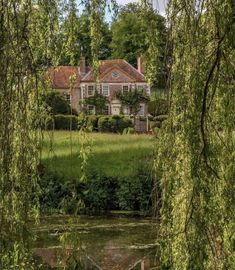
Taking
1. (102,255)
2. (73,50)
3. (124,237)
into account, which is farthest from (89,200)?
(73,50)

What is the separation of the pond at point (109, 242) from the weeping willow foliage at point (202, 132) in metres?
4.26

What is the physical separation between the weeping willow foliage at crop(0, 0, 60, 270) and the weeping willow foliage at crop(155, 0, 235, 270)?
0.61 meters

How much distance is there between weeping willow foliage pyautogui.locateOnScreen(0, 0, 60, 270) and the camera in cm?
241

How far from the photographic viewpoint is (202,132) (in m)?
2.32

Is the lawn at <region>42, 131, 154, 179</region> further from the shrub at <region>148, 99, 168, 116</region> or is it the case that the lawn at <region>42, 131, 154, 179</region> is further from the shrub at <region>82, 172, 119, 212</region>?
the shrub at <region>148, 99, 168, 116</region>

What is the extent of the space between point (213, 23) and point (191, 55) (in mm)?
158

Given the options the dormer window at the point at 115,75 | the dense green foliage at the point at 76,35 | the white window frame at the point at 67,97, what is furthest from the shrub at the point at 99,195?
the dormer window at the point at 115,75

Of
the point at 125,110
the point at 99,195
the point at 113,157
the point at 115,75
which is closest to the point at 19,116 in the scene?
the point at 99,195

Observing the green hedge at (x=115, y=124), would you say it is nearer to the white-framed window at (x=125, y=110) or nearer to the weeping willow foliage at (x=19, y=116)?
the white-framed window at (x=125, y=110)

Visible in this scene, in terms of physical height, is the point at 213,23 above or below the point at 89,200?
above

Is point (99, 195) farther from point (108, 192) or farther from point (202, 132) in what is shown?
point (202, 132)

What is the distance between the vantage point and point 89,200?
13219mm

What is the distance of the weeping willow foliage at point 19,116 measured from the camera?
2.41 metres

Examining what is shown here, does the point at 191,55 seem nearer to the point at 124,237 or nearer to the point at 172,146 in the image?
the point at 172,146
